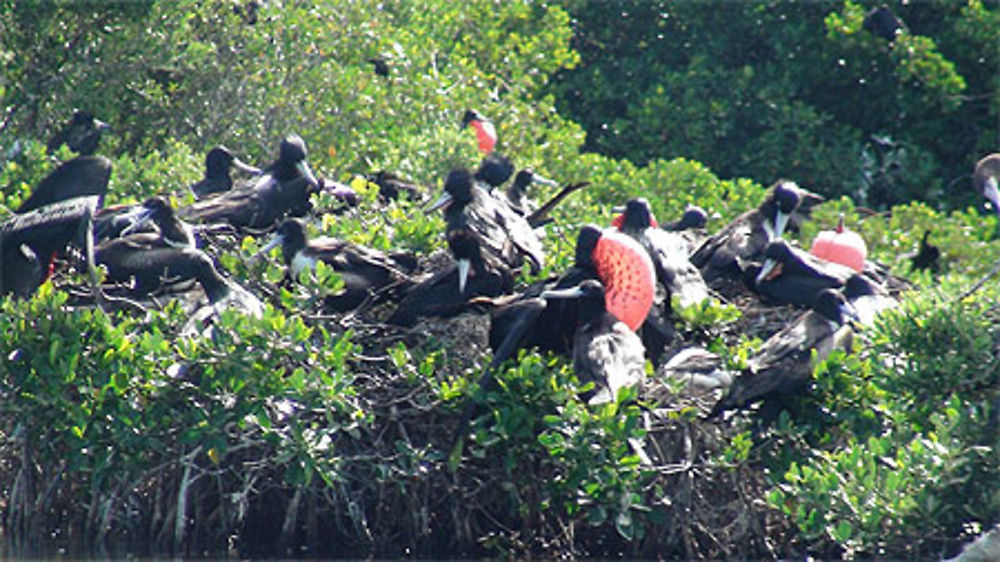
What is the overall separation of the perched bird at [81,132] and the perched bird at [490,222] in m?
3.41

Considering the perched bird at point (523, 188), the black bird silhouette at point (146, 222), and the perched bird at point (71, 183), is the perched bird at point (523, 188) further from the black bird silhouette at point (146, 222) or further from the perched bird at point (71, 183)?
the perched bird at point (71, 183)

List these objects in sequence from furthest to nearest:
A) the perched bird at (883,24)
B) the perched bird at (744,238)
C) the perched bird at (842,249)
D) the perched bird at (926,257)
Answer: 1. the perched bird at (883,24)
2. the perched bird at (926,257)
3. the perched bird at (842,249)
4. the perched bird at (744,238)

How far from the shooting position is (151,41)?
39.4 feet

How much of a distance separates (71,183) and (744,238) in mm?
3373

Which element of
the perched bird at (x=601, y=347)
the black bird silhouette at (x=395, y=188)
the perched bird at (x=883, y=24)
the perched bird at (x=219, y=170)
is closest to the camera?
the perched bird at (x=601, y=347)

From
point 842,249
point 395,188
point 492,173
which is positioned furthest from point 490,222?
point 842,249

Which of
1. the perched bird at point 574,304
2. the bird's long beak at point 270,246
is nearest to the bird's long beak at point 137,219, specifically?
the bird's long beak at point 270,246

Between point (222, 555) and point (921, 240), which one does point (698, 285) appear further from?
point (921, 240)

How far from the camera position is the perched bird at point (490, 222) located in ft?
28.9

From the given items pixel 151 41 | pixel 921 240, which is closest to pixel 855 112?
pixel 921 240

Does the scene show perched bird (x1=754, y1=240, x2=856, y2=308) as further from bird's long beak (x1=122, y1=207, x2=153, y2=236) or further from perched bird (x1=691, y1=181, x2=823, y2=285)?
bird's long beak (x1=122, y1=207, x2=153, y2=236)

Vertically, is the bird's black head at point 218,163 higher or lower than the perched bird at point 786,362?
lower

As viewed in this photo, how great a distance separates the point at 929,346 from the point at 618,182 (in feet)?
20.9

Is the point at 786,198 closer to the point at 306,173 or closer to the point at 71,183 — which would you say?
the point at 306,173
